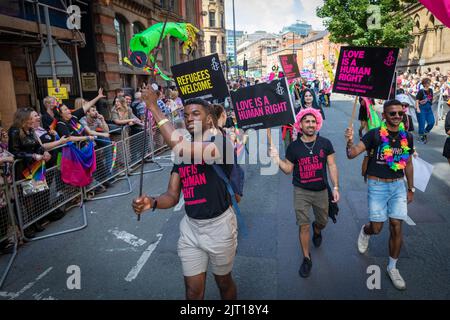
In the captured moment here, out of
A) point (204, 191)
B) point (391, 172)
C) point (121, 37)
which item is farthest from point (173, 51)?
point (204, 191)

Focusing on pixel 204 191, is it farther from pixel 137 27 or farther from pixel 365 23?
pixel 365 23

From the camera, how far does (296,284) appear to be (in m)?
3.89

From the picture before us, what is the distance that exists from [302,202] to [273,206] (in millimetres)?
2283

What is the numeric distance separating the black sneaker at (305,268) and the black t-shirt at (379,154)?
3.98ft

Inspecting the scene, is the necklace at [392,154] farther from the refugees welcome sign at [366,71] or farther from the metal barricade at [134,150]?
the metal barricade at [134,150]

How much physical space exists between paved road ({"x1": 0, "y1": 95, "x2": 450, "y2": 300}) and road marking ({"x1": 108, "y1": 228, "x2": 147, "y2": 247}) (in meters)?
0.01

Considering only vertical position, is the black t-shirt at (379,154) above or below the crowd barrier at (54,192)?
above

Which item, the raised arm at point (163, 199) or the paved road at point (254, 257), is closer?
the raised arm at point (163, 199)

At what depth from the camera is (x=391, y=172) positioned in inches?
156

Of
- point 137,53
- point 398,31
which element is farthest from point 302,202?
point 398,31

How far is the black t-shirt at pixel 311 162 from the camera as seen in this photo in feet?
13.8

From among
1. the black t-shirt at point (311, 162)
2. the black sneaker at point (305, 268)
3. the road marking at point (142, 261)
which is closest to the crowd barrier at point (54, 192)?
the road marking at point (142, 261)
